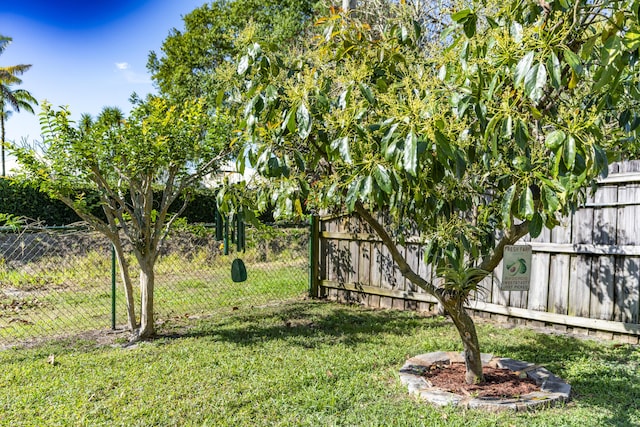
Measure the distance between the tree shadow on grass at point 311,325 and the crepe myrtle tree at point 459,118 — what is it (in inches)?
73.1

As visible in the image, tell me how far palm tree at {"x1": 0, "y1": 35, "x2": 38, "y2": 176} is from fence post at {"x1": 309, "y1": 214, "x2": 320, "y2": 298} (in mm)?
25619

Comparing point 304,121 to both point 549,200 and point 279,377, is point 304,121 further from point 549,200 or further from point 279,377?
point 279,377

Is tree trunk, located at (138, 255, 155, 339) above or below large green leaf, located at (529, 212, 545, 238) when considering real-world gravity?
below

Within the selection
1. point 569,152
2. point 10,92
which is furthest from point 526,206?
point 10,92

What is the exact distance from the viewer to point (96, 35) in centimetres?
873

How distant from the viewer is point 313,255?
25.2 ft

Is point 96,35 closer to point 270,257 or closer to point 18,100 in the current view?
point 270,257

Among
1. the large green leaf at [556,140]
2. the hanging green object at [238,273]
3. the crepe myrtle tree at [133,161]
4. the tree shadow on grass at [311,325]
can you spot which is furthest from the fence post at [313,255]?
the large green leaf at [556,140]

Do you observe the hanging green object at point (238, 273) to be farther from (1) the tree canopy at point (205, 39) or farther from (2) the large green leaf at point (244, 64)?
(1) the tree canopy at point (205, 39)

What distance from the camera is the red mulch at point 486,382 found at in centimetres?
351

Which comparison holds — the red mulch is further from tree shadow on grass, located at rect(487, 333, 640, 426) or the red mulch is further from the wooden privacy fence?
the wooden privacy fence

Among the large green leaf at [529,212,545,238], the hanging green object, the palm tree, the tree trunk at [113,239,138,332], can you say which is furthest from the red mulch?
the palm tree

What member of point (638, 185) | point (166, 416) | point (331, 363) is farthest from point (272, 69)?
point (638, 185)

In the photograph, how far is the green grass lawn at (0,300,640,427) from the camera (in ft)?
10.5
